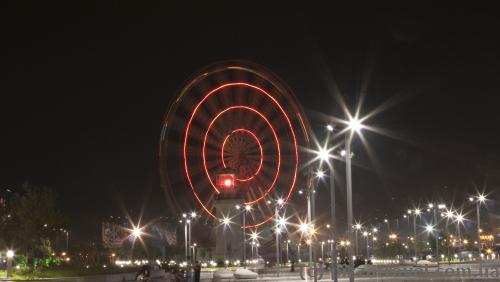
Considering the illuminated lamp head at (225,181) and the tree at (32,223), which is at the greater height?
the illuminated lamp head at (225,181)

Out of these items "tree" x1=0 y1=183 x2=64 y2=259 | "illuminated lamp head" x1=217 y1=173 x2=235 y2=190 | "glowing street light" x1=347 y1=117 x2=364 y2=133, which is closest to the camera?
"glowing street light" x1=347 y1=117 x2=364 y2=133

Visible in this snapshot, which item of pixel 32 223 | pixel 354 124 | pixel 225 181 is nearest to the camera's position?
pixel 354 124

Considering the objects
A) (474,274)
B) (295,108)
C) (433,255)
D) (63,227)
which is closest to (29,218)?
(63,227)

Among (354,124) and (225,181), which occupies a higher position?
(225,181)

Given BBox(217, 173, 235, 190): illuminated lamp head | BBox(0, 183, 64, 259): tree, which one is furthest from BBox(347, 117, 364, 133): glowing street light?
BBox(217, 173, 235, 190): illuminated lamp head

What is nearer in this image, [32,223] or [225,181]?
[32,223]

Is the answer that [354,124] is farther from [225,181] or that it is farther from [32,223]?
[225,181]

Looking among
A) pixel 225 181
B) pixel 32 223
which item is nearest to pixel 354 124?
pixel 32 223

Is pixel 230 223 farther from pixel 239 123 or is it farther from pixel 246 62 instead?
pixel 246 62

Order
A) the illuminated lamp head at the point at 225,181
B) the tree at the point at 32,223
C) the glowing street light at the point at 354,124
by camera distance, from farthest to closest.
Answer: the illuminated lamp head at the point at 225,181, the tree at the point at 32,223, the glowing street light at the point at 354,124

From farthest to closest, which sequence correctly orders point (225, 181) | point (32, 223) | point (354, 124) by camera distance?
point (225, 181)
point (32, 223)
point (354, 124)

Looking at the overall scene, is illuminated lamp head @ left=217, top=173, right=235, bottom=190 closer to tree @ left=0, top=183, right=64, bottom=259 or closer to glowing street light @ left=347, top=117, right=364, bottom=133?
tree @ left=0, top=183, right=64, bottom=259

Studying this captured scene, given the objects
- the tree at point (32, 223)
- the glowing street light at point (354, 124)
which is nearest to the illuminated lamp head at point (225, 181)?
the tree at point (32, 223)

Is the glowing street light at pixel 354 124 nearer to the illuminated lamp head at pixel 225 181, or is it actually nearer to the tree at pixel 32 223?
the tree at pixel 32 223
